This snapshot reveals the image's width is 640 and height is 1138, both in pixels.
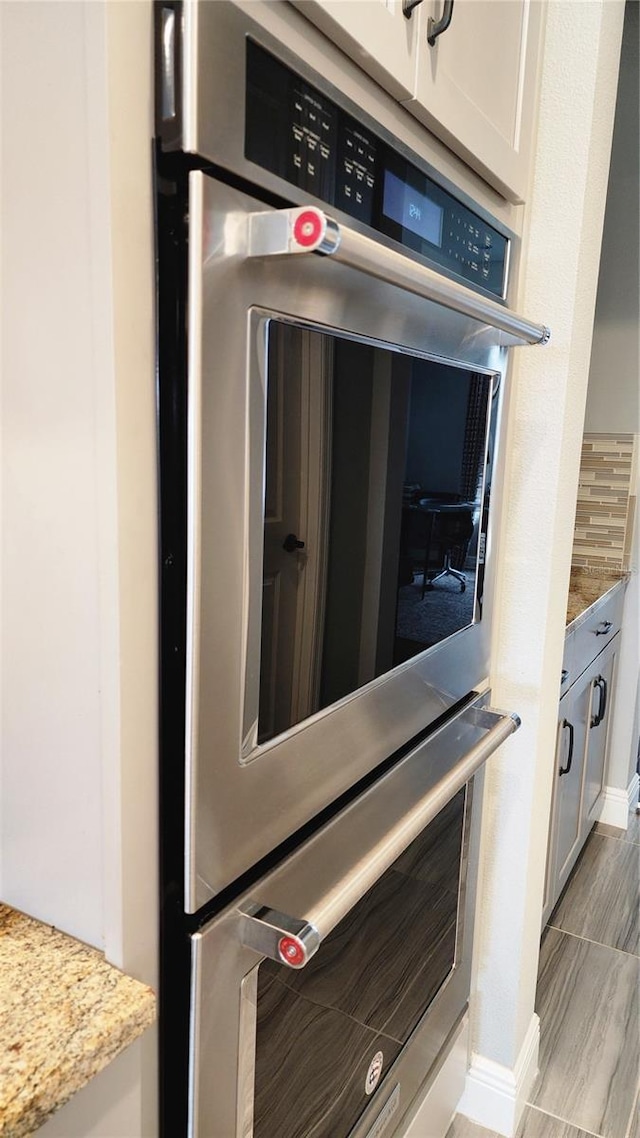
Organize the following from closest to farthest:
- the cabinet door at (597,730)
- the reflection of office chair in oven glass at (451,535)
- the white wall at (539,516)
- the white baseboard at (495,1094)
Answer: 1. the reflection of office chair in oven glass at (451,535)
2. the white wall at (539,516)
3. the white baseboard at (495,1094)
4. the cabinet door at (597,730)

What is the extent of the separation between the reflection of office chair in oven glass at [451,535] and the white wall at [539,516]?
0.18 meters

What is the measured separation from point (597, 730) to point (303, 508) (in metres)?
1.90

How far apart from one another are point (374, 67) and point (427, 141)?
16 centimetres

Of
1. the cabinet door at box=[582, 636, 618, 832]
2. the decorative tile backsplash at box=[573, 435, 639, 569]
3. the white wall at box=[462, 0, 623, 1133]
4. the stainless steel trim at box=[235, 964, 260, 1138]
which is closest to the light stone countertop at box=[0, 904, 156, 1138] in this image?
the stainless steel trim at box=[235, 964, 260, 1138]

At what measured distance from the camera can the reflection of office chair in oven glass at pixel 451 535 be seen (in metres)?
1.02

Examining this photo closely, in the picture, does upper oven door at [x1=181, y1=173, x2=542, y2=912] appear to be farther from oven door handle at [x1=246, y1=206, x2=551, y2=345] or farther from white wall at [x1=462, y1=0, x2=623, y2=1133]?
white wall at [x1=462, y1=0, x2=623, y2=1133]

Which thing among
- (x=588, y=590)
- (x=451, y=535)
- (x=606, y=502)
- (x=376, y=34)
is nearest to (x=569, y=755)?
(x=588, y=590)

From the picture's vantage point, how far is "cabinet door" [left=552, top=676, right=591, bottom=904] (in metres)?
1.85

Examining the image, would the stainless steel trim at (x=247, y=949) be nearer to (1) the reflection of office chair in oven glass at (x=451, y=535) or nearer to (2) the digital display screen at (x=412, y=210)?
(1) the reflection of office chair in oven glass at (x=451, y=535)

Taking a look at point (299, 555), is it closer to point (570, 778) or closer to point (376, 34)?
point (376, 34)

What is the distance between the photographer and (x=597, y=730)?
2318 mm

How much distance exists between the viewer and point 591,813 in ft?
7.88

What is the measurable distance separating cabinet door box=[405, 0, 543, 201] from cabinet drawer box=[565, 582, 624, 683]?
105 cm

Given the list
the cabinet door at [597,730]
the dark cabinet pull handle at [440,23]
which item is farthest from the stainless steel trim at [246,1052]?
the cabinet door at [597,730]
